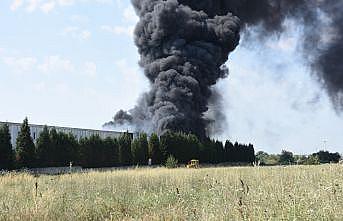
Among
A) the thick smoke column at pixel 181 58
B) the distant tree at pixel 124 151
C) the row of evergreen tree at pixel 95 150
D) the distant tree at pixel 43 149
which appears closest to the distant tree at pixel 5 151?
the row of evergreen tree at pixel 95 150

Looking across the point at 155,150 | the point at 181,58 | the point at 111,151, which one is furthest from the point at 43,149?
the point at 181,58

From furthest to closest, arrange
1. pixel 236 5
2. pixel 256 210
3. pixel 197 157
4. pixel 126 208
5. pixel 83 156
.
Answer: pixel 236 5 → pixel 197 157 → pixel 83 156 → pixel 126 208 → pixel 256 210

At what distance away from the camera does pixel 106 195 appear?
9.61 m

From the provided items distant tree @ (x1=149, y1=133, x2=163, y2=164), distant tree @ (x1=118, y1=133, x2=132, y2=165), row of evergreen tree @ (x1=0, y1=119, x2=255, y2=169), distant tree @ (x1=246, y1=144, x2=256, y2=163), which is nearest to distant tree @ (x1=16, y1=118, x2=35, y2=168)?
row of evergreen tree @ (x1=0, y1=119, x2=255, y2=169)

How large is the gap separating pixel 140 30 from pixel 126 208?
2282 inches

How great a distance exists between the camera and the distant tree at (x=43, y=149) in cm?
3719

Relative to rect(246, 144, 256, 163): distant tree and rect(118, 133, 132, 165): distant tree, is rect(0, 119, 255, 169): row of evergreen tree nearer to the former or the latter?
rect(118, 133, 132, 165): distant tree

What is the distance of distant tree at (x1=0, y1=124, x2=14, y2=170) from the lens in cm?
3391

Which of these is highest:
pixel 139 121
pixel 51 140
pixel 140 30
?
pixel 140 30

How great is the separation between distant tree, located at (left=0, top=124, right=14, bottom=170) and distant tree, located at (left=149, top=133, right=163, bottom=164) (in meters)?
16.2

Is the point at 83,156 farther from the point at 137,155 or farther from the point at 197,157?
the point at 197,157

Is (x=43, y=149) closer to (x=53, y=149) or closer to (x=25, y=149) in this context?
(x=53, y=149)

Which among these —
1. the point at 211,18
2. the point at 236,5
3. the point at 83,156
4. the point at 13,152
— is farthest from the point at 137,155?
the point at 236,5

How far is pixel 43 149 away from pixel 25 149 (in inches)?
77.3
